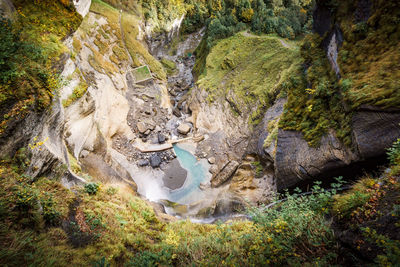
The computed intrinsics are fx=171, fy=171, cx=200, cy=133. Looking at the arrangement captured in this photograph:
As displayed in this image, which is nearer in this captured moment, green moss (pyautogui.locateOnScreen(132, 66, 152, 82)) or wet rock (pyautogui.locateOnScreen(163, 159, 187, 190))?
wet rock (pyautogui.locateOnScreen(163, 159, 187, 190))

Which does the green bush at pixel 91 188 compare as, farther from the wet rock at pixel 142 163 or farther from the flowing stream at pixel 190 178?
the wet rock at pixel 142 163

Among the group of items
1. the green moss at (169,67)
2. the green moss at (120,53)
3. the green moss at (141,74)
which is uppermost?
the green moss at (120,53)

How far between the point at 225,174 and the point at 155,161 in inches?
298

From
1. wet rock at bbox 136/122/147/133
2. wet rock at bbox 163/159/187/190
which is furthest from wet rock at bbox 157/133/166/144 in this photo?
wet rock at bbox 163/159/187/190

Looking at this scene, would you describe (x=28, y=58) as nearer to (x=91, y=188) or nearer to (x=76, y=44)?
(x=91, y=188)

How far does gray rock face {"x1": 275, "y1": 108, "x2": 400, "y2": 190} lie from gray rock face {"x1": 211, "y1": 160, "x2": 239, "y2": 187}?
666 centimetres

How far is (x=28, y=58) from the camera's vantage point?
300 inches

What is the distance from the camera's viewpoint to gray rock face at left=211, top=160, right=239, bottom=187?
1647 centimetres

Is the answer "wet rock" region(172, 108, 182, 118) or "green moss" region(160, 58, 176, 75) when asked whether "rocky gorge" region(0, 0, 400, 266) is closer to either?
"wet rock" region(172, 108, 182, 118)

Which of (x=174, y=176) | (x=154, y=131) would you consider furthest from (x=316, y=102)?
(x=154, y=131)

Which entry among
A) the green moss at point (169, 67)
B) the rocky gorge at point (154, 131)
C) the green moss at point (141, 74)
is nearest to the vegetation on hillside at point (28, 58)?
the rocky gorge at point (154, 131)

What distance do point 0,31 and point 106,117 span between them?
12.0m

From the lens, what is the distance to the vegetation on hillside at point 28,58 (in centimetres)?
647

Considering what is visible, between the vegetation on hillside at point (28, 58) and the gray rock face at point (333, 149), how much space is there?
1224 cm
